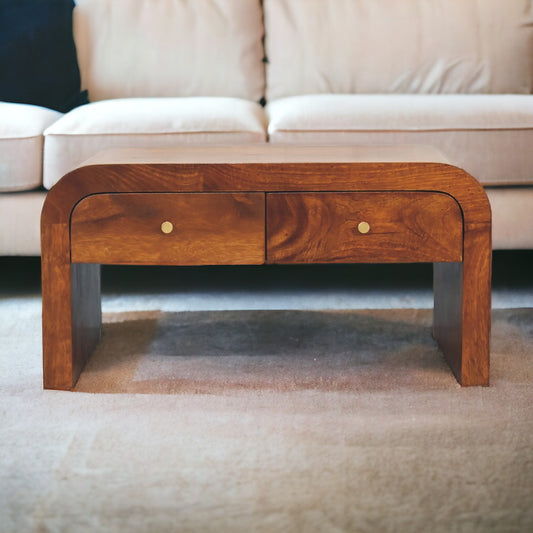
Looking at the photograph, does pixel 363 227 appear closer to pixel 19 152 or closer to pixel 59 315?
pixel 59 315

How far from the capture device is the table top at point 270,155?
1246mm

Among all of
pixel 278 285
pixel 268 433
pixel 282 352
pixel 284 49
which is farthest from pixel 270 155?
pixel 284 49

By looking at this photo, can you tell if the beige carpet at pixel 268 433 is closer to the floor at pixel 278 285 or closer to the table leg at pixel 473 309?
the table leg at pixel 473 309

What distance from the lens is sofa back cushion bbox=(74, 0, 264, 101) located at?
2.34 metres

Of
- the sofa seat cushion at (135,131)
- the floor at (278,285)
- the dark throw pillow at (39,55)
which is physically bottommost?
the floor at (278,285)

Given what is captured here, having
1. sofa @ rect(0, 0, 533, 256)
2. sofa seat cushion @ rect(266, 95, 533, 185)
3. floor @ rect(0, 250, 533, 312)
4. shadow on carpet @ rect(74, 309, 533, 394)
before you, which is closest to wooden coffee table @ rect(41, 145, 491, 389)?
shadow on carpet @ rect(74, 309, 533, 394)

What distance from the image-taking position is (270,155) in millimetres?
1337

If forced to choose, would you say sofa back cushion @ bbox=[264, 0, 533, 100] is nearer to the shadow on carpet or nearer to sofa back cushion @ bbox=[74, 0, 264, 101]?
sofa back cushion @ bbox=[74, 0, 264, 101]

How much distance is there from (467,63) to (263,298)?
107cm

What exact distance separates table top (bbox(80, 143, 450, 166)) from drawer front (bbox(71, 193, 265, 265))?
65 mm

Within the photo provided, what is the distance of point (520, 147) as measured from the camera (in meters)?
1.80

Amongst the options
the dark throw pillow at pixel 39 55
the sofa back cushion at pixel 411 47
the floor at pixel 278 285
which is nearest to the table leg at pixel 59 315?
the floor at pixel 278 285

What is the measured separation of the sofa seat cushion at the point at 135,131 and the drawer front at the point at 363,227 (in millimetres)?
655

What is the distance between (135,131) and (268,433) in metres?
0.97
